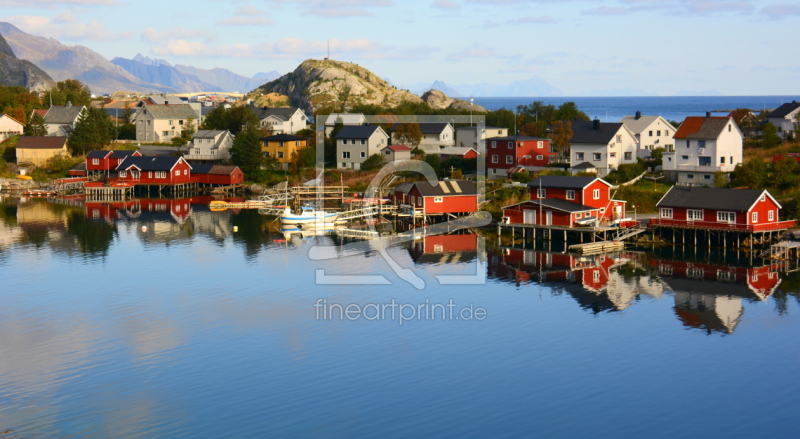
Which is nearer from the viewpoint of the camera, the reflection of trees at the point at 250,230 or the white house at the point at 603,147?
the reflection of trees at the point at 250,230

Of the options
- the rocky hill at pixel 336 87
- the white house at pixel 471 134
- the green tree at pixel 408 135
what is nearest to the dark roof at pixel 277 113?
the rocky hill at pixel 336 87

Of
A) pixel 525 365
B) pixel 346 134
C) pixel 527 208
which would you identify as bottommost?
pixel 525 365

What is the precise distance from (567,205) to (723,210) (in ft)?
31.6

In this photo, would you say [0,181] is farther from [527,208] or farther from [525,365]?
[525,365]

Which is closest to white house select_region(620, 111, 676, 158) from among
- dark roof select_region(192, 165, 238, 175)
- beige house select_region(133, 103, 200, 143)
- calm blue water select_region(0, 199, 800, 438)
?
calm blue water select_region(0, 199, 800, 438)

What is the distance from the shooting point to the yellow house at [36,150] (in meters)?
93.0

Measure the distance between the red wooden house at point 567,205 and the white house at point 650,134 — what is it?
17760mm

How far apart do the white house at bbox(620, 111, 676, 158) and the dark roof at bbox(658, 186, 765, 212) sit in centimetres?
2092

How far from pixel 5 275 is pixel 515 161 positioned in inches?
1677

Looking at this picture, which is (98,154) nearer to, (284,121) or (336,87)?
(284,121)

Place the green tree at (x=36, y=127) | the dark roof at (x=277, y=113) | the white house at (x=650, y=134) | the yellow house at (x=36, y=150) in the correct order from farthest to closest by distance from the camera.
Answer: the dark roof at (x=277, y=113) → the green tree at (x=36, y=127) → the yellow house at (x=36, y=150) → the white house at (x=650, y=134)

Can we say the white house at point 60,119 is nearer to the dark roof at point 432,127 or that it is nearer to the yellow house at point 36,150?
the yellow house at point 36,150

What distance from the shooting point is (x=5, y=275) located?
4425cm

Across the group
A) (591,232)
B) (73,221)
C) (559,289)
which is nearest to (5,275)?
(73,221)
